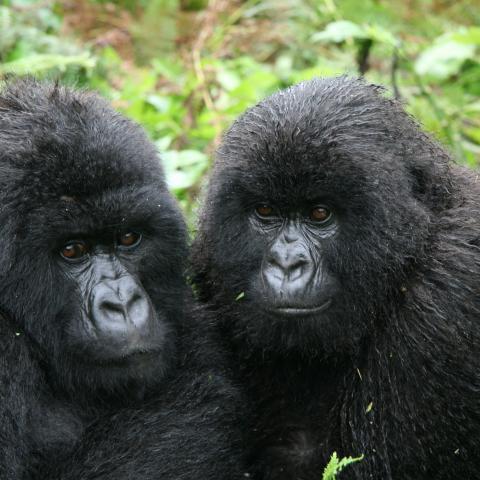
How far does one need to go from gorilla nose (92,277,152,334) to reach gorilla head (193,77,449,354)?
1.90 feet

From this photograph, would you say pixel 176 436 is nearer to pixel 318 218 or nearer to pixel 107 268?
pixel 107 268

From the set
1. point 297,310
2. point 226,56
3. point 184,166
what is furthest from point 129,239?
point 226,56

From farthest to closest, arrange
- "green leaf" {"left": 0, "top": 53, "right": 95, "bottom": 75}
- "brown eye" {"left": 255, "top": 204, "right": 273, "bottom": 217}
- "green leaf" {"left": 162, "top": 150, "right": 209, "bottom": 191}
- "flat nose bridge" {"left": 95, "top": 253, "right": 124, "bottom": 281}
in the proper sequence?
"green leaf" {"left": 0, "top": 53, "right": 95, "bottom": 75}, "green leaf" {"left": 162, "top": 150, "right": 209, "bottom": 191}, "brown eye" {"left": 255, "top": 204, "right": 273, "bottom": 217}, "flat nose bridge" {"left": 95, "top": 253, "right": 124, "bottom": 281}

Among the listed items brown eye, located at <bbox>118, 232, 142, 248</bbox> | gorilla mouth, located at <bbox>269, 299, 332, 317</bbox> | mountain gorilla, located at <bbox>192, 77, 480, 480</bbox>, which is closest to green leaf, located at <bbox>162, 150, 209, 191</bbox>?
mountain gorilla, located at <bbox>192, 77, 480, 480</bbox>

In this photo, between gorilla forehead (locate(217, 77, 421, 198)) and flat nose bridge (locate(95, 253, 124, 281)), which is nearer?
flat nose bridge (locate(95, 253, 124, 281))

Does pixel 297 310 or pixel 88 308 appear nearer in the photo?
pixel 88 308

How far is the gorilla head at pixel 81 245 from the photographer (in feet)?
13.4

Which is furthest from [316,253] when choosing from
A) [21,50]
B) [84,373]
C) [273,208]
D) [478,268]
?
[21,50]

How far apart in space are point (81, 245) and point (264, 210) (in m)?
0.86

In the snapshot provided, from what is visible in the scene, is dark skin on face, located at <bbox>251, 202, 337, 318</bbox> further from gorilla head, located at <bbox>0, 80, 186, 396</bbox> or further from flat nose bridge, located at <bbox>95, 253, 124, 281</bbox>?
flat nose bridge, located at <bbox>95, 253, 124, 281</bbox>

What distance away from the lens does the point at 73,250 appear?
4.19 metres

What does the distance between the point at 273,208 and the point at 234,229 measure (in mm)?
236

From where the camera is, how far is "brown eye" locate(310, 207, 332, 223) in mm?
4363

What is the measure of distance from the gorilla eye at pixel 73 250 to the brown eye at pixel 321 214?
1.04 meters
